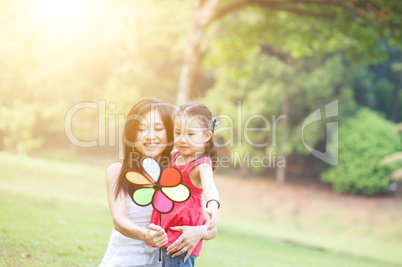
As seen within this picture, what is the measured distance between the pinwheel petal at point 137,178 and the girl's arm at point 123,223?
170mm

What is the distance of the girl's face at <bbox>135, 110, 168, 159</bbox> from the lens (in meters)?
2.46

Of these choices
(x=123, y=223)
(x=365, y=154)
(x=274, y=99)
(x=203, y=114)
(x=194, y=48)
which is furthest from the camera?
(x=274, y=99)

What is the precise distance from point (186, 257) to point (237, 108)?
13.6 m

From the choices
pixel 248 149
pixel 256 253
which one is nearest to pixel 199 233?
pixel 256 253

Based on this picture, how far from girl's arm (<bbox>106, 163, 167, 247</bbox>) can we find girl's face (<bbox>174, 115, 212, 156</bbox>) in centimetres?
37

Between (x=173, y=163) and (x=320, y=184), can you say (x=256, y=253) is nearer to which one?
(x=173, y=163)

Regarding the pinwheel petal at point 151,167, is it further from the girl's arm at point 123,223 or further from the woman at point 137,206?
the girl's arm at point 123,223

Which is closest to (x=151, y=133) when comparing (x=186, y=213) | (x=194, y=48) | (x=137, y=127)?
(x=137, y=127)

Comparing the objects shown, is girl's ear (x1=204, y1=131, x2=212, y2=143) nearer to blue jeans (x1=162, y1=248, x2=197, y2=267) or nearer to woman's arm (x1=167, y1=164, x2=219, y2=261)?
woman's arm (x1=167, y1=164, x2=219, y2=261)

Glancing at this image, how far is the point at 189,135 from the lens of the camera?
2.34 meters

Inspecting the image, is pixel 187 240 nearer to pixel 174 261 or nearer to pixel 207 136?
pixel 174 261

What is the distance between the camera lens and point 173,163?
247 cm

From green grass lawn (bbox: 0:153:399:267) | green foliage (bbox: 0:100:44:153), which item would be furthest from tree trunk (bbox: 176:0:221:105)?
green foliage (bbox: 0:100:44:153)

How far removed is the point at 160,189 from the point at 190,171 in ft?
0.65
